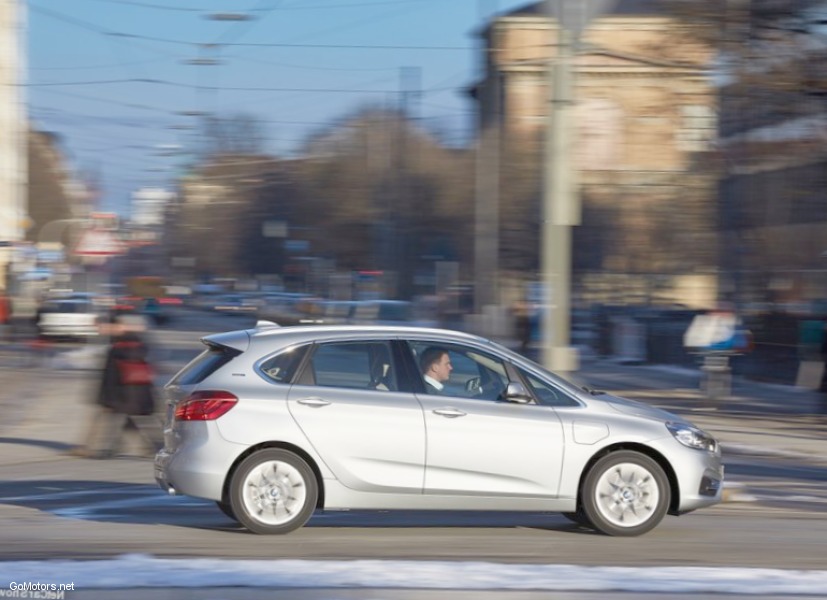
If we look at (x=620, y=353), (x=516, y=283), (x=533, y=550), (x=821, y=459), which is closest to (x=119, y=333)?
(x=533, y=550)

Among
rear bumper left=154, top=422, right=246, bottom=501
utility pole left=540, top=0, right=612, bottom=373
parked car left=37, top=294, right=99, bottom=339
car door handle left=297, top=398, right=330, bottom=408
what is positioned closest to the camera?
rear bumper left=154, top=422, right=246, bottom=501

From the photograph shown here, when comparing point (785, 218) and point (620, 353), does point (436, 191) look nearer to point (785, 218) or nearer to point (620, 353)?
point (620, 353)

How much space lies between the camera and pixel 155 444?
15078 millimetres

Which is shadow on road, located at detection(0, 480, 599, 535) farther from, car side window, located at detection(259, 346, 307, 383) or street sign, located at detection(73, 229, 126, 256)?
Answer: street sign, located at detection(73, 229, 126, 256)

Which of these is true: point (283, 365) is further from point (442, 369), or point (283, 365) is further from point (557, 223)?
point (557, 223)

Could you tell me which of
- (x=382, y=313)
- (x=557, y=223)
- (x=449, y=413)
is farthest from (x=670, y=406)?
(x=382, y=313)

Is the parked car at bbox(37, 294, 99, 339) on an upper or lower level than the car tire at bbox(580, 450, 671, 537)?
lower

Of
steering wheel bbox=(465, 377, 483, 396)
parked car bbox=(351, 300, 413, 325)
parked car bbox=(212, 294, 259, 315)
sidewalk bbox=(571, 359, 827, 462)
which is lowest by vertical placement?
parked car bbox=(212, 294, 259, 315)

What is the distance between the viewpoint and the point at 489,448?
9.07m

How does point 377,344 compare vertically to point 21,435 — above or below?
above

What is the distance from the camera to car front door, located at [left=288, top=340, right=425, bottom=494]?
8984 mm

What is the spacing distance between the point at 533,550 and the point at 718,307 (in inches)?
631

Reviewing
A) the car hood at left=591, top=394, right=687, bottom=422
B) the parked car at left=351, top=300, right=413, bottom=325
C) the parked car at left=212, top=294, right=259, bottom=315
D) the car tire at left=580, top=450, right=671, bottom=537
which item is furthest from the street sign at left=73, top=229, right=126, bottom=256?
the parked car at left=212, top=294, right=259, bottom=315

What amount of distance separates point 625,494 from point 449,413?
1418 mm
